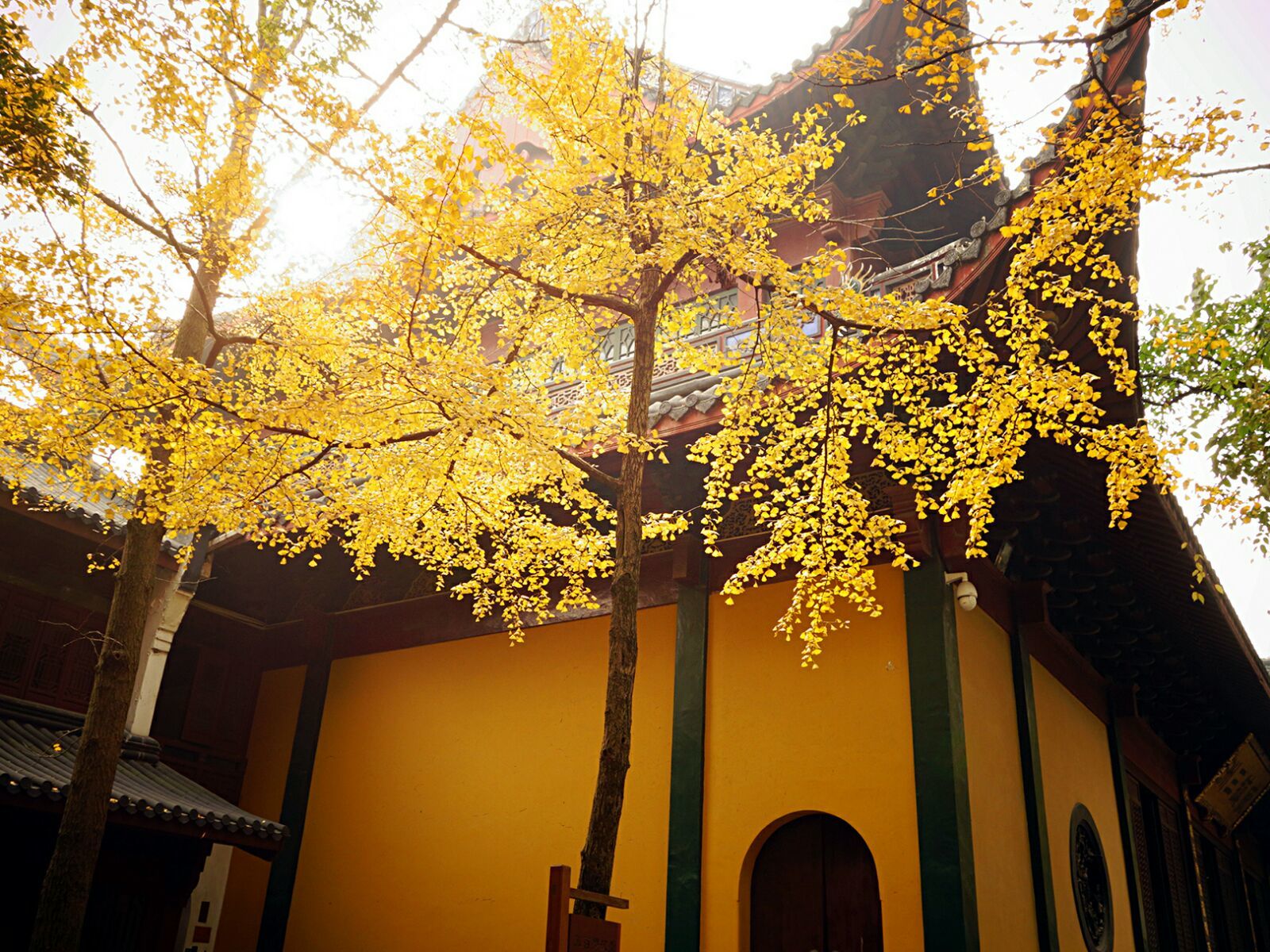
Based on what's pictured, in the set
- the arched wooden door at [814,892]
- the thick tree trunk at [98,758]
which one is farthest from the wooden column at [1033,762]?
the thick tree trunk at [98,758]

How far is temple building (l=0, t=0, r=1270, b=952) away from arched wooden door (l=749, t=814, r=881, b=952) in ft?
0.06

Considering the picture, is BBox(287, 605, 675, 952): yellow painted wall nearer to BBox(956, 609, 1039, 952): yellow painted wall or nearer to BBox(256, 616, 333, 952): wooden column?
BBox(256, 616, 333, 952): wooden column

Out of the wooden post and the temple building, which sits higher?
the temple building

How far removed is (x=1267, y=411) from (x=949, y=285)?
363 centimetres

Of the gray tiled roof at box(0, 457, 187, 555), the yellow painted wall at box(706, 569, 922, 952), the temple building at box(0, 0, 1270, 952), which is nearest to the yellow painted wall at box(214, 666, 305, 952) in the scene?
the temple building at box(0, 0, 1270, 952)

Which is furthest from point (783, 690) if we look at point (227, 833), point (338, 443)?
point (227, 833)

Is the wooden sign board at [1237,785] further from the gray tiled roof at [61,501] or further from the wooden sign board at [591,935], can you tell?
the gray tiled roof at [61,501]

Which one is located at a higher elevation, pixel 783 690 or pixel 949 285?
pixel 949 285

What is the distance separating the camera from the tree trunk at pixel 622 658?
421 centimetres

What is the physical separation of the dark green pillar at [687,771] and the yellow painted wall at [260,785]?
440 centimetres

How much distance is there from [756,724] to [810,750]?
43 centimetres

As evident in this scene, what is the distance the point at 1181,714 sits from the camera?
11.5 m

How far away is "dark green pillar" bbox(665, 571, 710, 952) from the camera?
6.48m

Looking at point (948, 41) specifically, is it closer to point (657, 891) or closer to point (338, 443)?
point (338, 443)
